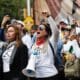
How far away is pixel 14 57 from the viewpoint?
7625mm

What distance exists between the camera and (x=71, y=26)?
10.5 meters

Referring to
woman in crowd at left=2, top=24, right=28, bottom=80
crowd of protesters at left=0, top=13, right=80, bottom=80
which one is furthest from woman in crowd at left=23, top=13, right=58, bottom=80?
woman in crowd at left=2, top=24, right=28, bottom=80

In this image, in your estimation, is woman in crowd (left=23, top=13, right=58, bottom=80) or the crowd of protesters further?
woman in crowd (left=23, top=13, right=58, bottom=80)

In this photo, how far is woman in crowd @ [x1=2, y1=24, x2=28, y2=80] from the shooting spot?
758 cm

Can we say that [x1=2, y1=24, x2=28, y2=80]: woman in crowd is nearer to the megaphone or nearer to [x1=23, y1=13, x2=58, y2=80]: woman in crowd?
the megaphone

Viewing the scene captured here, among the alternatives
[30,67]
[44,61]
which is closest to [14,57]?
[30,67]

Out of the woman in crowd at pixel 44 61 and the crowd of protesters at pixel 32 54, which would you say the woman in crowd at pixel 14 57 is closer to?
the crowd of protesters at pixel 32 54

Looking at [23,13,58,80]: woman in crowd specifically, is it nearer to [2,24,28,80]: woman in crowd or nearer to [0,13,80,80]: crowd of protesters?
[0,13,80,80]: crowd of protesters

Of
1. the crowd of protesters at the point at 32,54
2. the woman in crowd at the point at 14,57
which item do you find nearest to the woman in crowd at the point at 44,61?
the crowd of protesters at the point at 32,54

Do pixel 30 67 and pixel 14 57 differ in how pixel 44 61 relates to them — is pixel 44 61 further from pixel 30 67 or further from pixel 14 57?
pixel 14 57

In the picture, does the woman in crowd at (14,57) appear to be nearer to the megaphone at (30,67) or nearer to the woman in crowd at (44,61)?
the megaphone at (30,67)

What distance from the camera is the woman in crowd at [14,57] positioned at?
7.58 meters

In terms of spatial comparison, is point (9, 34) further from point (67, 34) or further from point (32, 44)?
point (67, 34)

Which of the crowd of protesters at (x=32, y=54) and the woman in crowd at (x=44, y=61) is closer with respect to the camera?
the crowd of protesters at (x=32, y=54)
